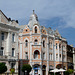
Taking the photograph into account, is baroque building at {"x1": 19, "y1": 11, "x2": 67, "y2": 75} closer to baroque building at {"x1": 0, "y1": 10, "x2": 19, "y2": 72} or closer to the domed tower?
the domed tower

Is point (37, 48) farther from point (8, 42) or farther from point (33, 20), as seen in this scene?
point (8, 42)

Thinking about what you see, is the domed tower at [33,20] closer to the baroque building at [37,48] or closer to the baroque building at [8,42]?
the baroque building at [37,48]

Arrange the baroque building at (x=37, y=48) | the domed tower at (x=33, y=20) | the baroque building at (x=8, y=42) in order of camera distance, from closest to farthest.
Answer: the baroque building at (x=8, y=42)
the baroque building at (x=37, y=48)
the domed tower at (x=33, y=20)

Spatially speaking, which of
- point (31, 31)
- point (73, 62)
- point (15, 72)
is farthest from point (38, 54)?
point (73, 62)

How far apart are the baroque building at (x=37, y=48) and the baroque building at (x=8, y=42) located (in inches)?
406

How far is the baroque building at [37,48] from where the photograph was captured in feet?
172

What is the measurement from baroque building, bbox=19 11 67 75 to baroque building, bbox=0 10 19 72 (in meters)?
10.3

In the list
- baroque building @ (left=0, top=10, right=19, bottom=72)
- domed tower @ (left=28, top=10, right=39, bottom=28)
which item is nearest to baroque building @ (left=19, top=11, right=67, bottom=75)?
domed tower @ (left=28, top=10, right=39, bottom=28)

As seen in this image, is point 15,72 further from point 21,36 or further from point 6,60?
point 21,36

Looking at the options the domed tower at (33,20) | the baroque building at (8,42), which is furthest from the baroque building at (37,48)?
the baroque building at (8,42)

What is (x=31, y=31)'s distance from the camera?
53.3 m

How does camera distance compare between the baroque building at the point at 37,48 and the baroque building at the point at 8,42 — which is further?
the baroque building at the point at 37,48

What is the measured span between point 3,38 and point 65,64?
29.1 meters

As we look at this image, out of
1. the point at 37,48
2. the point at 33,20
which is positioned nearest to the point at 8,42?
→ the point at 37,48
